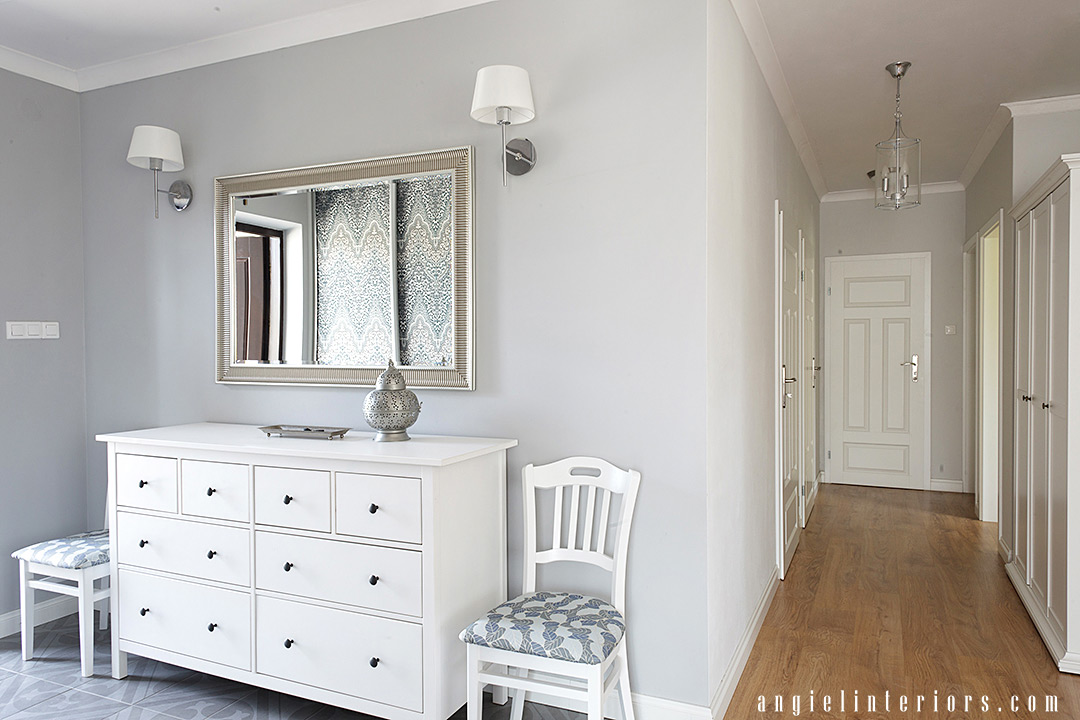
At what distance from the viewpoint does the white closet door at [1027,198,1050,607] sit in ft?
10.2

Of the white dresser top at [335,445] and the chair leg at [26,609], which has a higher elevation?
the white dresser top at [335,445]

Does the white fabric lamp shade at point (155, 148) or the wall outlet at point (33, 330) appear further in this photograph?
the wall outlet at point (33, 330)

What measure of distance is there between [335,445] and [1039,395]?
3.00 meters

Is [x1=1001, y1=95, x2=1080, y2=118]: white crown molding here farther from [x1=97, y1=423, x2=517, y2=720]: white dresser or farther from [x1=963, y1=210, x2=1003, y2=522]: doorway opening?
[x1=97, y1=423, x2=517, y2=720]: white dresser

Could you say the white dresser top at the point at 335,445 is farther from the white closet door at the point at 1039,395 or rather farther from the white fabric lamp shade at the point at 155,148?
the white closet door at the point at 1039,395

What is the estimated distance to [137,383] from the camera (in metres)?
3.34

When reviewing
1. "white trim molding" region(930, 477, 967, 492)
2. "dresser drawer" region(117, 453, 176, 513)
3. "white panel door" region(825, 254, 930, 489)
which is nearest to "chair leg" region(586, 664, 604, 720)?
"dresser drawer" region(117, 453, 176, 513)

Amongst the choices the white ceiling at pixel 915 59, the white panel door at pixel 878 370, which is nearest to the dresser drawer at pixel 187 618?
the white ceiling at pixel 915 59

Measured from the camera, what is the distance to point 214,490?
2.47 meters

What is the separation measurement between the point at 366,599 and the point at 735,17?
2388mm

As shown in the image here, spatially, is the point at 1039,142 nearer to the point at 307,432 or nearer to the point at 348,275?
the point at 348,275

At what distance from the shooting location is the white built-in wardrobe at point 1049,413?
9.00 feet

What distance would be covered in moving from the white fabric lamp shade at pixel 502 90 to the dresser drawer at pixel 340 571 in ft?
4.59

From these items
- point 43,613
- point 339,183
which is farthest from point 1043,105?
point 43,613
